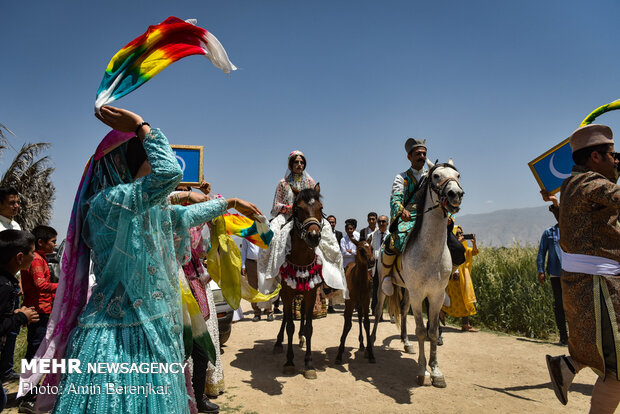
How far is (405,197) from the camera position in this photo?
579cm

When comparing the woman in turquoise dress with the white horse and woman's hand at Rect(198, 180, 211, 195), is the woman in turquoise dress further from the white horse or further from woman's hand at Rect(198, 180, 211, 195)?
the white horse

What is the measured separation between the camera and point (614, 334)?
2.75 metres

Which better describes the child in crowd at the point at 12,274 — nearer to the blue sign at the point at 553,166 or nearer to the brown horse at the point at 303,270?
the brown horse at the point at 303,270

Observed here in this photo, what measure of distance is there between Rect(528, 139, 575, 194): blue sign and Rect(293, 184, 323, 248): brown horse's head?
2.86m

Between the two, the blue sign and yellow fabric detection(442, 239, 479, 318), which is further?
yellow fabric detection(442, 239, 479, 318)

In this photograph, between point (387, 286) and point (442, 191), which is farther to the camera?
point (387, 286)

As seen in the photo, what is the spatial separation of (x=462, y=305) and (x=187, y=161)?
6.48 metres

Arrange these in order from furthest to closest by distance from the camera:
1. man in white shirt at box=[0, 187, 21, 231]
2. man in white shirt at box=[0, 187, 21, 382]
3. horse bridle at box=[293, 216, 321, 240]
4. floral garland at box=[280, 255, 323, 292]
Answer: floral garland at box=[280, 255, 323, 292] → horse bridle at box=[293, 216, 321, 240] → man in white shirt at box=[0, 187, 21, 231] → man in white shirt at box=[0, 187, 21, 382]

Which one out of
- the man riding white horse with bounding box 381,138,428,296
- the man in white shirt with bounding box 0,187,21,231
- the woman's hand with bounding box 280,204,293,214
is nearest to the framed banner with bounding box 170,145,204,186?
the woman's hand with bounding box 280,204,293,214

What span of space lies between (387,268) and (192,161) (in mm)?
3621

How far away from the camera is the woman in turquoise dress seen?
1.66 m

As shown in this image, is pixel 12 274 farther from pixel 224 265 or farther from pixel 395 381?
pixel 395 381

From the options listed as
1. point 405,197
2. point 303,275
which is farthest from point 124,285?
point 405,197

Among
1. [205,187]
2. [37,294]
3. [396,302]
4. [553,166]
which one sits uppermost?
[553,166]
